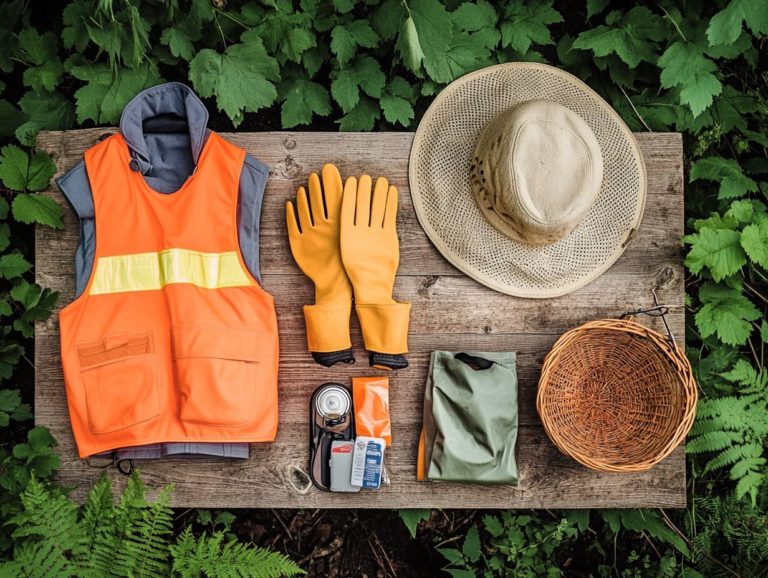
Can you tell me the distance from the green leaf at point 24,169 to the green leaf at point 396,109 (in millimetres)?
1372

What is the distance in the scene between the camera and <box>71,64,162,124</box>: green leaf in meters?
2.39

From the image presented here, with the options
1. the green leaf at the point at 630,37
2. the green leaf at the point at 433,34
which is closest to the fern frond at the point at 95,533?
the green leaf at the point at 433,34

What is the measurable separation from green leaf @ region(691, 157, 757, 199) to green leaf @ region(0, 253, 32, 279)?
113 inches

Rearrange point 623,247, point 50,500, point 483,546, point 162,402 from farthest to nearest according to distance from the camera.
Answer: point 483,546 → point 623,247 → point 162,402 → point 50,500

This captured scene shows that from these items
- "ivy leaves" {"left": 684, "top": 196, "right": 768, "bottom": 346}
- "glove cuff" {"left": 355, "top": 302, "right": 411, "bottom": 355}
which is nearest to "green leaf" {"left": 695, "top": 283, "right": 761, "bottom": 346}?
"ivy leaves" {"left": 684, "top": 196, "right": 768, "bottom": 346}

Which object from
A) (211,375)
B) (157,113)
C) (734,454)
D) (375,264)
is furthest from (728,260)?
(157,113)

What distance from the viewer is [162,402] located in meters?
2.26

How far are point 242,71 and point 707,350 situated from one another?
2421 mm

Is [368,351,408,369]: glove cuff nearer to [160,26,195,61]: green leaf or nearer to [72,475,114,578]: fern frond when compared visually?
[72,475,114,578]: fern frond

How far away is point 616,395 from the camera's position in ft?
8.00

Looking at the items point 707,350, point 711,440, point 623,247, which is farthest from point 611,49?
point 711,440

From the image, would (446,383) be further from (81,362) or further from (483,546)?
(81,362)

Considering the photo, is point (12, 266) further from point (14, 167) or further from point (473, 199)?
point (473, 199)

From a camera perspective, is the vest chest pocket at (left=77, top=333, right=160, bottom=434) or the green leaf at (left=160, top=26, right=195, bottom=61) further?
the green leaf at (left=160, top=26, right=195, bottom=61)
